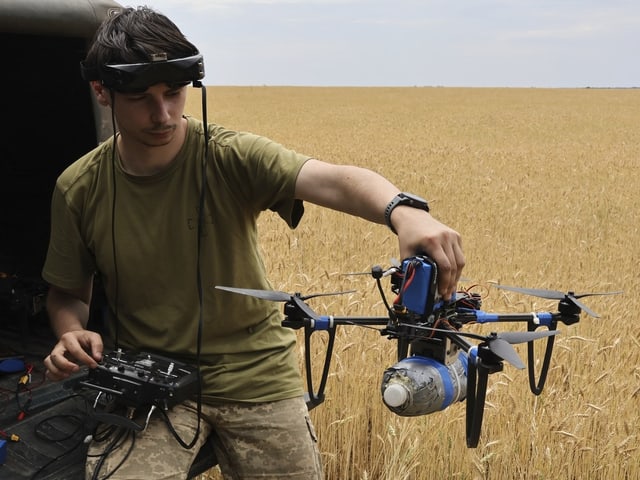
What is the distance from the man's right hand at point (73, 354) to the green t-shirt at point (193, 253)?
0.17 metres

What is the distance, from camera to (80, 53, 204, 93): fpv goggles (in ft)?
6.66

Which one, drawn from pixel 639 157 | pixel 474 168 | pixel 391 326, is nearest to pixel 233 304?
pixel 391 326

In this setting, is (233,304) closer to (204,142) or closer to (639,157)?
(204,142)

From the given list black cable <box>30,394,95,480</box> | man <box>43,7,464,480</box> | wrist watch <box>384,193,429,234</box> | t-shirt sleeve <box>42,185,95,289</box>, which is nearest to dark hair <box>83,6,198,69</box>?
man <box>43,7,464,480</box>

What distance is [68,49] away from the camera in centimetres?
339

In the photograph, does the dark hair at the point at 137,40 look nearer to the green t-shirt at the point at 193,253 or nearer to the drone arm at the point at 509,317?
the green t-shirt at the point at 193,253

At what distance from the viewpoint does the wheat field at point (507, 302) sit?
2.88 m

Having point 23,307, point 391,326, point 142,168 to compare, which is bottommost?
point 23,307

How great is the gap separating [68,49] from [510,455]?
2.63 meters

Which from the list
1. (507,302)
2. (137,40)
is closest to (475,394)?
(137,40)

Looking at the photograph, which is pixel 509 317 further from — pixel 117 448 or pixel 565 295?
pixel 117 448

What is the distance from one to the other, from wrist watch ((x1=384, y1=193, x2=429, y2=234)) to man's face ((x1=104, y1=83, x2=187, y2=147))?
74cm

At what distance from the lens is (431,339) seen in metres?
1.59

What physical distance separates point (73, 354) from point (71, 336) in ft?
0.19
